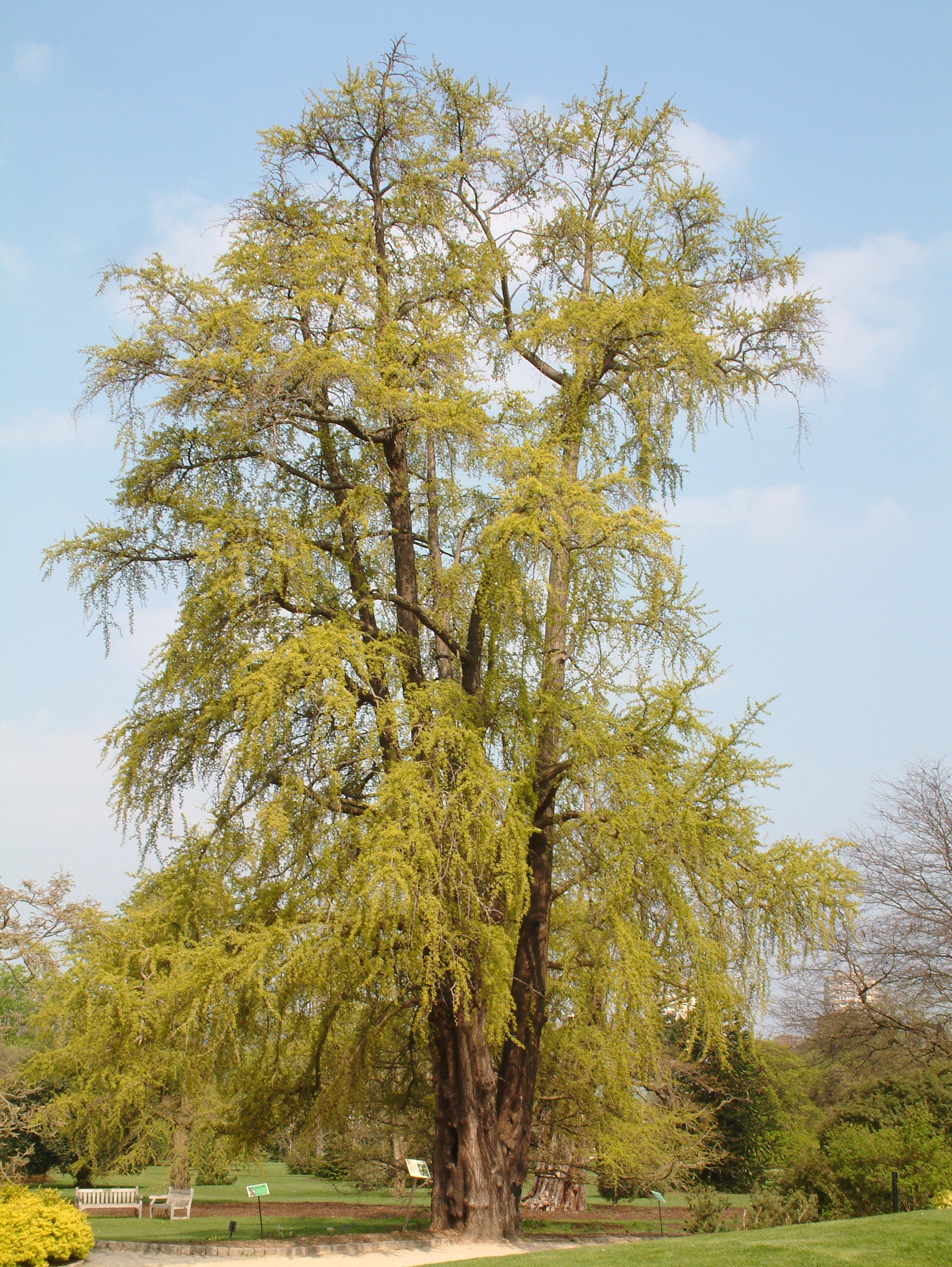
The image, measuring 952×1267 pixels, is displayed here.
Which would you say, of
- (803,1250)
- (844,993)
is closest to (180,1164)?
(844,993)

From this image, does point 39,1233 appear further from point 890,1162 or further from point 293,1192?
point 293,1192

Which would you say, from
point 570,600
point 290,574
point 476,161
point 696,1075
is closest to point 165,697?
point 290,574

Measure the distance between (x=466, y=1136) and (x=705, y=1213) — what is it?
7.68 metres

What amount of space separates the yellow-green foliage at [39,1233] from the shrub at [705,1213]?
10592 millimetres

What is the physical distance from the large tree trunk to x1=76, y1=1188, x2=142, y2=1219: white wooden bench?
11788 mm

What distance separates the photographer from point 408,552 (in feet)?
46.4

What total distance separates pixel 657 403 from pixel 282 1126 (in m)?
10.9

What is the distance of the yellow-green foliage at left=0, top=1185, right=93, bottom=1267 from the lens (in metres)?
9.48

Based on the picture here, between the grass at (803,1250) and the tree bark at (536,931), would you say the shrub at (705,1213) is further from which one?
the grass at (803,1250)

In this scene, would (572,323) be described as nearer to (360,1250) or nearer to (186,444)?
(186,444)

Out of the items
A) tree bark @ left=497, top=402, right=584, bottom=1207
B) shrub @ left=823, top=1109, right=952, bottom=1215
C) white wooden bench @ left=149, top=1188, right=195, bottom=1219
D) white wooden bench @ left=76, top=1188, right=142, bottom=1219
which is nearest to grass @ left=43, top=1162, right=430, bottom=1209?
white wooden bench @ left=76, top=1188, right=142, bottom=1219

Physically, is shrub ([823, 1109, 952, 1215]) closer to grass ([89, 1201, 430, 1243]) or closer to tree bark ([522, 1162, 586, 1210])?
grass ([89, 1201, 430, 1243])

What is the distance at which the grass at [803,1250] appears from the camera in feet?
25.2

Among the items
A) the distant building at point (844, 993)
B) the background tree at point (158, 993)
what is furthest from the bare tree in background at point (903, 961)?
the background tree at point (158, 993)
